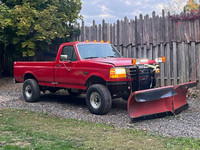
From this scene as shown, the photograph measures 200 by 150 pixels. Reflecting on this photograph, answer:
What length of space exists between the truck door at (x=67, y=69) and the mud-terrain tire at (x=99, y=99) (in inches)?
34.4

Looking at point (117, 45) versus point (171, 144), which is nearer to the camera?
point (171, 144)

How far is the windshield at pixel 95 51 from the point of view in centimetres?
898

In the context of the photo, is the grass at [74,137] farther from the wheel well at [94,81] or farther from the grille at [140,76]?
the grille at [140,76]

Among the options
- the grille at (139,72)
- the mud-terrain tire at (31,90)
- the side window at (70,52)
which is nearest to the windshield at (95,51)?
the side window at (70,52)

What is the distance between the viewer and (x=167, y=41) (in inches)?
443

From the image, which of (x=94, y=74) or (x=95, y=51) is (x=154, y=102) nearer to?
(x=94, y=74)

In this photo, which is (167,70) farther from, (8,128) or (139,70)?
(8,128)

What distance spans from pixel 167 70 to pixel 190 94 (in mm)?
1338

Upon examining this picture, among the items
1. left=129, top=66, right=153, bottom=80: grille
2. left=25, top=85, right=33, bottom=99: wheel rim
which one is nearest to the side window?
left=129, top=66, right=153, bottom=80: grille

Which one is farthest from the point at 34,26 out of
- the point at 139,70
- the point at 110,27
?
Result: the point at 139,70

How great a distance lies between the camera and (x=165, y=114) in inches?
302

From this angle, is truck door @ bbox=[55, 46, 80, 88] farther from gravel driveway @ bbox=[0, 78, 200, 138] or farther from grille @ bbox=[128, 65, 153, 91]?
grille @ bbox=[128, 65, 153, 91]

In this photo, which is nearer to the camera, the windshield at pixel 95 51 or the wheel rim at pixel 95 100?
the wheel rim at pixel 95 100

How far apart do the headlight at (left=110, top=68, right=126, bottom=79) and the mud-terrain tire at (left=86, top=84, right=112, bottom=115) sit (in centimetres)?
50
